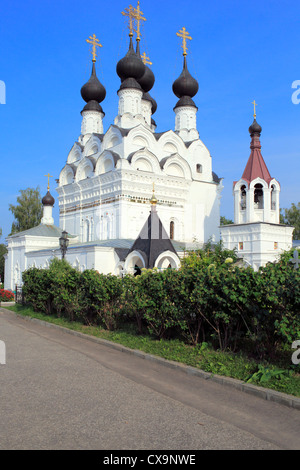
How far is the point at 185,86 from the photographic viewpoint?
26.5 m

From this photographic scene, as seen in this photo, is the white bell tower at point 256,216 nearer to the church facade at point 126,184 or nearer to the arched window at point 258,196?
the arched window at point 258,196

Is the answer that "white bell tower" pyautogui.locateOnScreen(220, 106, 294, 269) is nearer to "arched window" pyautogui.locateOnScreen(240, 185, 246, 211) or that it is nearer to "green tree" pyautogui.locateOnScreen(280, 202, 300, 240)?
"arched window" pyautogui.locateOnScreen(240, 185, 246, 211)

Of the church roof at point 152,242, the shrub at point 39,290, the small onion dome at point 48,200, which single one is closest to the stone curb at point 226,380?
the shrub at point 39,290

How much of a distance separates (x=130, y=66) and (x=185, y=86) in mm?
4109

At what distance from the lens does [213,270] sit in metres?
6.77

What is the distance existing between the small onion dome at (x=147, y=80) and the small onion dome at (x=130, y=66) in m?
2.91

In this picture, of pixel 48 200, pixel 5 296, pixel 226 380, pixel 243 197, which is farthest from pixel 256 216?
pixel 226 380

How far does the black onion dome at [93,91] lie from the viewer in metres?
27.3

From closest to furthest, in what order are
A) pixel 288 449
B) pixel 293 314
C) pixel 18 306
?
1. pixel 288 449
2. pixel 293 314
3. pixel 18 306

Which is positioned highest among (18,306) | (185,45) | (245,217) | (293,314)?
(185,45)

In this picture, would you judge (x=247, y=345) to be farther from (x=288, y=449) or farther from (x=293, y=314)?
(x=288, y=449)

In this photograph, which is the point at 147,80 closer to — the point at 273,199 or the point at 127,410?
the point at 273,199

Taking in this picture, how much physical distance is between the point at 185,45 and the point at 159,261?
18.2m
